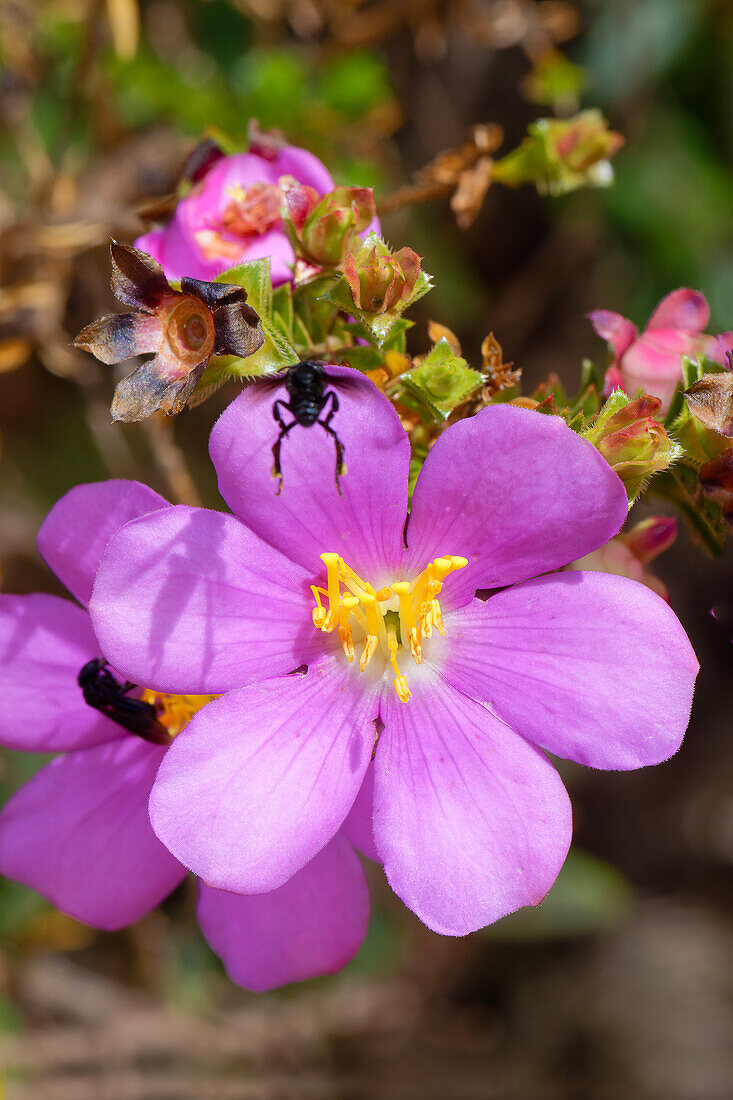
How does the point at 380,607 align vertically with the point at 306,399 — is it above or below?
below

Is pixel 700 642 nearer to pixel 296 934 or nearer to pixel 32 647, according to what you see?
pixel 296 934

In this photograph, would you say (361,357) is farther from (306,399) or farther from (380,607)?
(380,607)

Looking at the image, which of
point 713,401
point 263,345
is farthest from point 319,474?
point 713,401

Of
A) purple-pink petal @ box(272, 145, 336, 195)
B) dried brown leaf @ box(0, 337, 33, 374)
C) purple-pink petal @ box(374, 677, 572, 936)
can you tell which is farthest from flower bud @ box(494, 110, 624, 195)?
dried brown leaf @ box(0, 337, 33, 374)

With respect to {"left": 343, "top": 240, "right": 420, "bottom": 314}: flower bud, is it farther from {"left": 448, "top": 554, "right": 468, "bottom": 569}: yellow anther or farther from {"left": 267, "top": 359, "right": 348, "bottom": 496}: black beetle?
{"left": 448, "top": 554, "right": 468, "bottom": 569}: yellow anther

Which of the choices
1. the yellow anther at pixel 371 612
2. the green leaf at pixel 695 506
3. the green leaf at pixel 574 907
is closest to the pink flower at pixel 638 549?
the green leaf at pixel 695 506

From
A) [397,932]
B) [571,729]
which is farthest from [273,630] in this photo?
[397,932]
